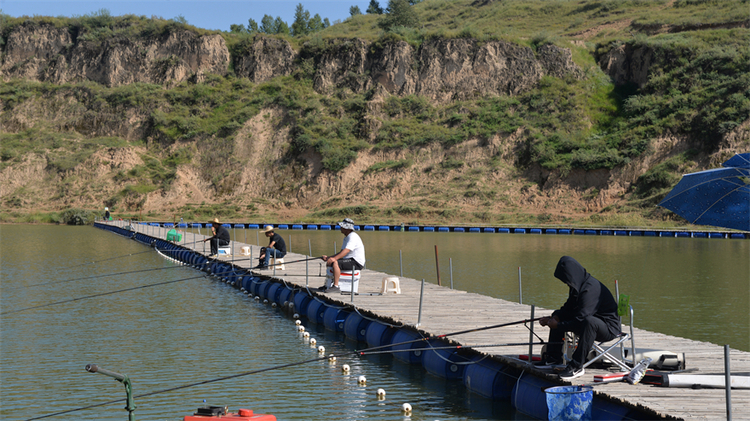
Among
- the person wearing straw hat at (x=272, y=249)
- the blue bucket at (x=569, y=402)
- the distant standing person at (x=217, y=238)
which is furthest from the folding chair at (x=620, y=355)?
the distant standing person at (x=217, y=238)

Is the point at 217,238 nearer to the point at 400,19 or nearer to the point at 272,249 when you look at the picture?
the point at 272,249

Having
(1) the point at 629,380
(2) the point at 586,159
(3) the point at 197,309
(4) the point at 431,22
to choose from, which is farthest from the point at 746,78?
(4) the point at 431,22

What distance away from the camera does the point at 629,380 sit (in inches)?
368

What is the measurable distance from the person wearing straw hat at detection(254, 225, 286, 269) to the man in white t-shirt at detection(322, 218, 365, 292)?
506 cm

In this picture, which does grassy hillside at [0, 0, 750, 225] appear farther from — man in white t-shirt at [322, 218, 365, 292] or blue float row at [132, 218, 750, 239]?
man in white t-shirt at [322, 218, 365, 292]

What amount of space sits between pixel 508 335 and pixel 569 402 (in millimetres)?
4072

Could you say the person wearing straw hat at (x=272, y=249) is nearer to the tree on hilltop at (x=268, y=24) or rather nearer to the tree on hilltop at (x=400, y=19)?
the tree on hilltop at (x=400, y=19)

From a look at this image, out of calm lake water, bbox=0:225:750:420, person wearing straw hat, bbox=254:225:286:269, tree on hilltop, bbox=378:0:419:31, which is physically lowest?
calm lake water, bbox=0:225:750:420

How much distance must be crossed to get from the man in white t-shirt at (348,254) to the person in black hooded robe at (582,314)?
7.96m

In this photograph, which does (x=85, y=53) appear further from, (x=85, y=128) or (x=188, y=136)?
(x=188, y=136)

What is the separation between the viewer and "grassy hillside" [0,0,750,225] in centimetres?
6906

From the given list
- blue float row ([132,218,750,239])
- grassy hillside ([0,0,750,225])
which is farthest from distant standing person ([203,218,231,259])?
grassy hillside ([0,0,750,225])

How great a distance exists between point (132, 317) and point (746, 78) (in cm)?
6497

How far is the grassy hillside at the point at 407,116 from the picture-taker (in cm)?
6906
